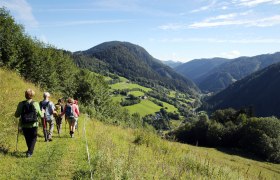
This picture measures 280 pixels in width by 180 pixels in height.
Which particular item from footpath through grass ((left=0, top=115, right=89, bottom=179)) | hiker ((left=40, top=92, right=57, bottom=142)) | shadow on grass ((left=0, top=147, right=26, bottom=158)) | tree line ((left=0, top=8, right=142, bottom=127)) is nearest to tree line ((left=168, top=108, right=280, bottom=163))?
tree line ((left=0, top=8, right=142, bottom=127))

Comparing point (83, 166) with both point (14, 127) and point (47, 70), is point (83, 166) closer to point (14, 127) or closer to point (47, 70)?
point (14, 127)

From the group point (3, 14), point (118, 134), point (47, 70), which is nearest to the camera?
point (118, 134)

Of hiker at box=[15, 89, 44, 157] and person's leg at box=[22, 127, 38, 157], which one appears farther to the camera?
person's leg at box=[22, 127, 38, 157]

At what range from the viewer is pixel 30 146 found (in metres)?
13.3

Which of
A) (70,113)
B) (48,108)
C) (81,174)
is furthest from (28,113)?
(70,113)

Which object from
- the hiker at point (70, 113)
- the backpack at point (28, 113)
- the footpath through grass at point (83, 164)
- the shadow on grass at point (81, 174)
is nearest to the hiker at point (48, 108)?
the footpath through grass at point (83, 164)

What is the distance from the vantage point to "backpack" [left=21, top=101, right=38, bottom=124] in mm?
13211

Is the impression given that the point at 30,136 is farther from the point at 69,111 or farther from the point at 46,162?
the point at 69,111

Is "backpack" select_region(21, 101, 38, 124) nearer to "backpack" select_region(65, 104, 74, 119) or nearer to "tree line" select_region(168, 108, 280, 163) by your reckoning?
"backpack" select_region(65, 104, 74, 119)

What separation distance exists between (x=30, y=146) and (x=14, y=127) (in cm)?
415

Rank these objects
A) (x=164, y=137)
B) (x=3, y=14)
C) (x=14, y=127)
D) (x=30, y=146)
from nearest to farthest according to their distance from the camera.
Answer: (x=30, y=146) → (x=14, y=127) → (x=164, y=137) → (x=3, y=14)

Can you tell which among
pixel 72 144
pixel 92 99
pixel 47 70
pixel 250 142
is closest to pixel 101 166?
pixel 72 144

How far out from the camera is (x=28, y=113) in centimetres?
1324

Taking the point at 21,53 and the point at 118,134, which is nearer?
the point at 118,134
